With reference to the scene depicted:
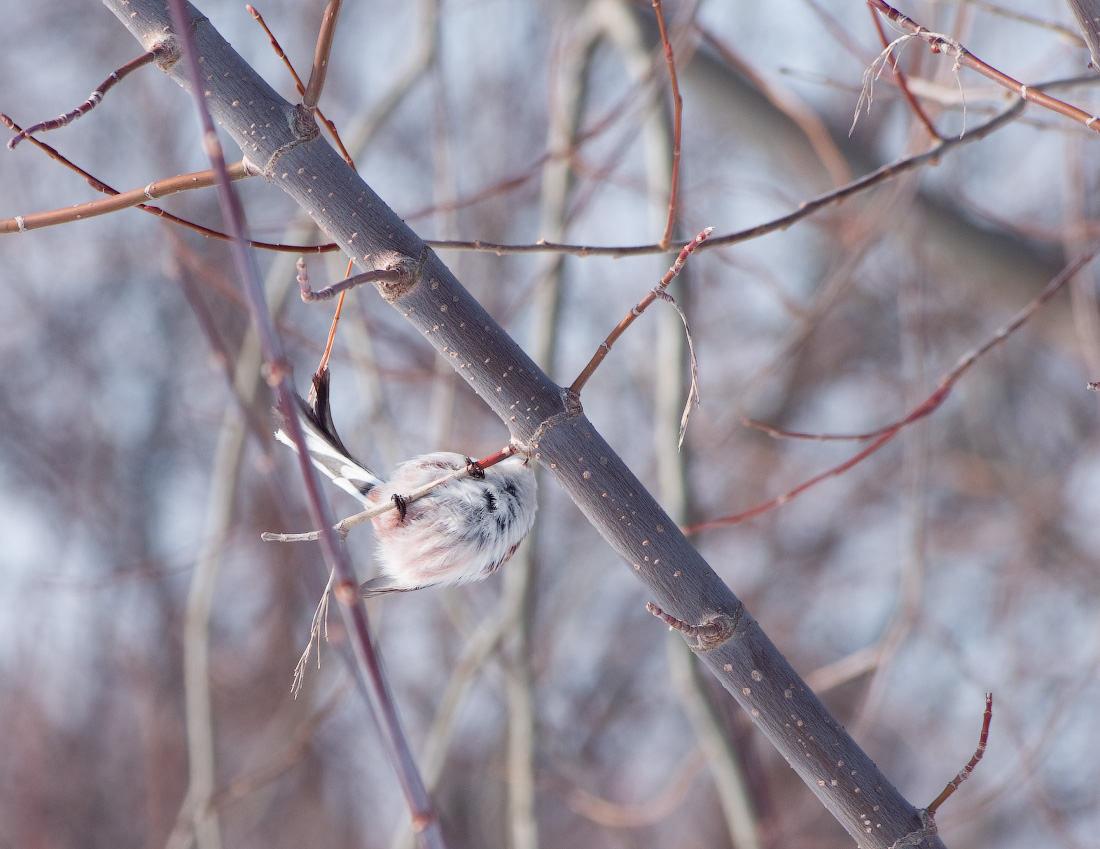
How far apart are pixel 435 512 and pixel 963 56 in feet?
2.01

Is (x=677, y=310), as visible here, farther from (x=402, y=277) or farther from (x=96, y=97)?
(x=96, y=97)

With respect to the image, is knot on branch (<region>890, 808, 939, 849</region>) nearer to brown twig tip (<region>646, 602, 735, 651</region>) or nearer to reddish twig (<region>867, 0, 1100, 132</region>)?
brown twig tip (<region>646, 602, 735, 651</region>)

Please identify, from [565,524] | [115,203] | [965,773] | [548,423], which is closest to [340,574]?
[548,423]

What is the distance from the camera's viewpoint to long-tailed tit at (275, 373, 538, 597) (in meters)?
0.86

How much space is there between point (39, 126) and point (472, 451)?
1770mm

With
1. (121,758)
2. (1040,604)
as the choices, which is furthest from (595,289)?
(121,758)

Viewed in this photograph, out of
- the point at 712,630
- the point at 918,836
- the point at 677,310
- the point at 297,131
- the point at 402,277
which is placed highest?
the point at 297,131

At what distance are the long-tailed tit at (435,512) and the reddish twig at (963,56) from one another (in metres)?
0.50

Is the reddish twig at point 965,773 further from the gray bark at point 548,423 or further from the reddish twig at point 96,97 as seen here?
the reddish twig at point 96,97

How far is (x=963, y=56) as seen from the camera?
2.30ft

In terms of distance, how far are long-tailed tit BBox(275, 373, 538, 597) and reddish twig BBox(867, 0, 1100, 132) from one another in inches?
19.7

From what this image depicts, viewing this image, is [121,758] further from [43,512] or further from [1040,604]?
[1040,604]

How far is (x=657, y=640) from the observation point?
4598mm

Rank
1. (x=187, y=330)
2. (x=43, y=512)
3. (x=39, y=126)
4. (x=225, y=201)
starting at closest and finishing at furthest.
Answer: (x=225, y=201)
(x=39, y=126)
(x=43, y=512)
(x=187, y=330)
